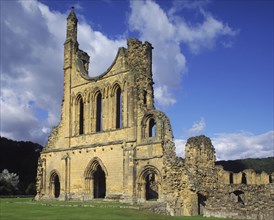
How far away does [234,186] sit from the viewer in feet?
79.1

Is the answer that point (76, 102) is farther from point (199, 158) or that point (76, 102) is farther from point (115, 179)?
point (199, 158)

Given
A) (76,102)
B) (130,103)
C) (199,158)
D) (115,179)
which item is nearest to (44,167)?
(76,102)

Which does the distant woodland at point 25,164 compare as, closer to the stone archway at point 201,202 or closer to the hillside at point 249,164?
the hillside at point 249,164

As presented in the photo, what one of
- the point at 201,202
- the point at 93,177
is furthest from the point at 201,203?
the point at 93,177

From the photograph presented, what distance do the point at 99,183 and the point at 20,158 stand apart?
2999cm

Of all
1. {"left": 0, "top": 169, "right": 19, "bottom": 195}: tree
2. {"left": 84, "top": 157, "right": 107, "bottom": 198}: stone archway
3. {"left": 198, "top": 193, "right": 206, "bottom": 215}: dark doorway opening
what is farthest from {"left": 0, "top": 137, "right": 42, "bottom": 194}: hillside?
{"left": 198, "top": 193, "right": 206, "bottom": 215}: dark doorway opening

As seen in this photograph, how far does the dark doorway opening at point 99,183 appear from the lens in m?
28.3

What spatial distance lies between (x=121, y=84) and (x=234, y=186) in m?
9.82

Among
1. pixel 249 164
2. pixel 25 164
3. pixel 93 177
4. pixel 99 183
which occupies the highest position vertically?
pixel 25 164

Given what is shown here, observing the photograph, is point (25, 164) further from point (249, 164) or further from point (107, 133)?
point (107, 133)

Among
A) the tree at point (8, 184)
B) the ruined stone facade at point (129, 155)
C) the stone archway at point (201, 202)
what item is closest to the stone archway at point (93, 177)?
the ruined stone facade at point (129, 155)

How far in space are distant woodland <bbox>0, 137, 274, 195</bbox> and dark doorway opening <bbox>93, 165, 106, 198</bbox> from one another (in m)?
15.4

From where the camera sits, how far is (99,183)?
29062 mm

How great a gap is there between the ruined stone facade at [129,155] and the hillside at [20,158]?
2044 centimetres
